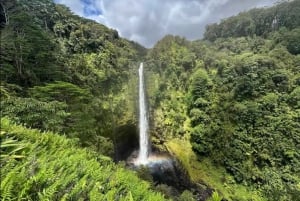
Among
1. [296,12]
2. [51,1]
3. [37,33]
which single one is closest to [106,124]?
[37,33]

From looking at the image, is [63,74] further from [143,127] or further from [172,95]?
[172,95]

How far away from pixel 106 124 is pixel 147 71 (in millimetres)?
10107

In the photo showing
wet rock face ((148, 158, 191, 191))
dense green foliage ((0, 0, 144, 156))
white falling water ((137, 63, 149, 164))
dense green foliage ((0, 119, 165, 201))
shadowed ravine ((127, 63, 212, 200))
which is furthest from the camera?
white falling water ((137, 63, 149, 164))

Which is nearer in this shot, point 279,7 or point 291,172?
point 291,172

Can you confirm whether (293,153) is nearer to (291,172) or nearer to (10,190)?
(291,172)

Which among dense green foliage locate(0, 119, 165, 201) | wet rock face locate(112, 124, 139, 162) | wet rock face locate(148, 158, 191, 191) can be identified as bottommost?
wet rock face locate(148, 158, 191, 191)

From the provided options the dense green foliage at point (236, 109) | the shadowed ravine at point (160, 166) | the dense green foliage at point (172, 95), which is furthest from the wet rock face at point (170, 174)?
the dense green foliage at point (236, 109)

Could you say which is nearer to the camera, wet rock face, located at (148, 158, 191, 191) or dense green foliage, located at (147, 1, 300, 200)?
wet rock face, located at (148, 158, 191, 191)

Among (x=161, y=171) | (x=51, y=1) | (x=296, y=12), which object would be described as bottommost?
(x=161, y=171)

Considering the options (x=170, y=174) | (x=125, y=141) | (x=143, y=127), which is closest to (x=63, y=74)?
(x=125, y=141)

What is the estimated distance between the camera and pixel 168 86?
2464 centimetres

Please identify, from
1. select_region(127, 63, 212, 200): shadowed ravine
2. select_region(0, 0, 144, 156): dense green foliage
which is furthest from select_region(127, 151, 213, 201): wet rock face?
select_region(0, 0, 144, 156): dense green foliage

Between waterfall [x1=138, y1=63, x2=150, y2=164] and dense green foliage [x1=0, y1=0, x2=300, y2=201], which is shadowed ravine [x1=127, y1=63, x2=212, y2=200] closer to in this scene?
waterfall [x1=138, y1=63, x2=150, y2=164]

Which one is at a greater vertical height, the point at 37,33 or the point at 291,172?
the point at 37,33
